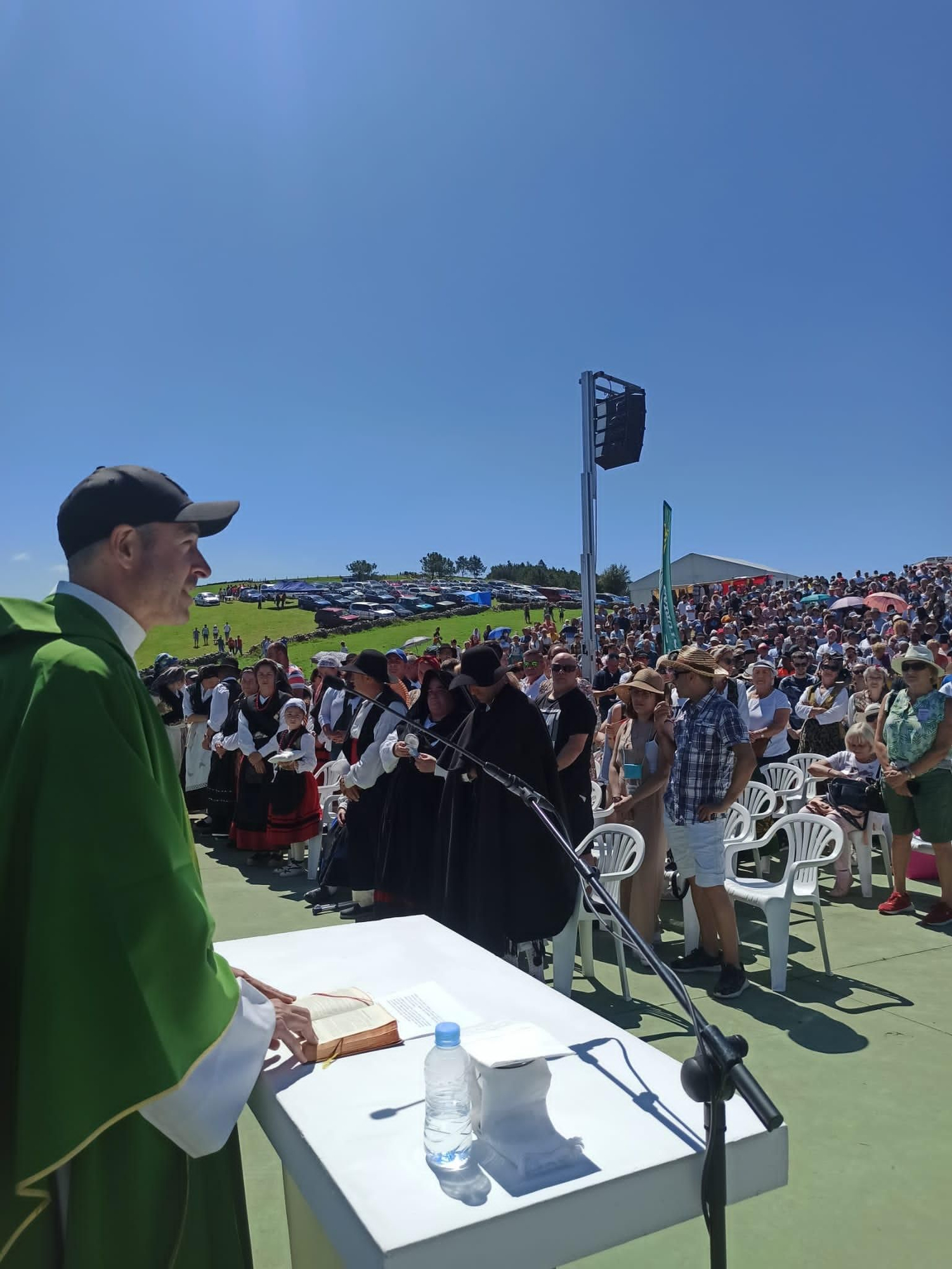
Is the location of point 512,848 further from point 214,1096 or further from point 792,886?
point 214,1096

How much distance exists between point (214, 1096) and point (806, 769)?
24.5 feet

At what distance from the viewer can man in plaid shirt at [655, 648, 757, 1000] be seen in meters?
4.66

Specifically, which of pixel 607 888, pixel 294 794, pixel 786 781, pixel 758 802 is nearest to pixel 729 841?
pixel 758 802

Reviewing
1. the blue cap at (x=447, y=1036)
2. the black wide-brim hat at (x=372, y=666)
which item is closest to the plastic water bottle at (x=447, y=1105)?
the blue cap at (x=447, y=1036)

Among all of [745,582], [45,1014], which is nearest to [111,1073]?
[45,1014]

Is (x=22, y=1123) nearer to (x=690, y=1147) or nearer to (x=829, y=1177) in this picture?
(x=690, y=1147)

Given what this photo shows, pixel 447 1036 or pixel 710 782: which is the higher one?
pixel 710 782

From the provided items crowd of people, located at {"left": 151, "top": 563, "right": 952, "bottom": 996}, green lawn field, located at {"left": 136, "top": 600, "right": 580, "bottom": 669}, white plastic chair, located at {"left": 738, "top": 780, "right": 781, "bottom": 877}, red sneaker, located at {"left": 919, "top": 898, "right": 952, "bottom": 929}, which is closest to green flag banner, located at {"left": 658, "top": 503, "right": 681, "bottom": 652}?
crowd of people, located at {"left": 151, "top": 563, "right": 952, "bottom": 996}

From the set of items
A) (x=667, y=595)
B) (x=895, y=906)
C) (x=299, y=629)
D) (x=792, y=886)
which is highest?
(x=299, y=629)

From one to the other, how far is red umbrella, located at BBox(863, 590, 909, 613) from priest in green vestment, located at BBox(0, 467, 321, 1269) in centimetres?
2155

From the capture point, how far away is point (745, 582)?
35406 mm

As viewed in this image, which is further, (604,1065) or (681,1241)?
(681,1241)

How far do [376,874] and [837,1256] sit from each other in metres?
3.81

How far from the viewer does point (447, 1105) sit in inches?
58.7
